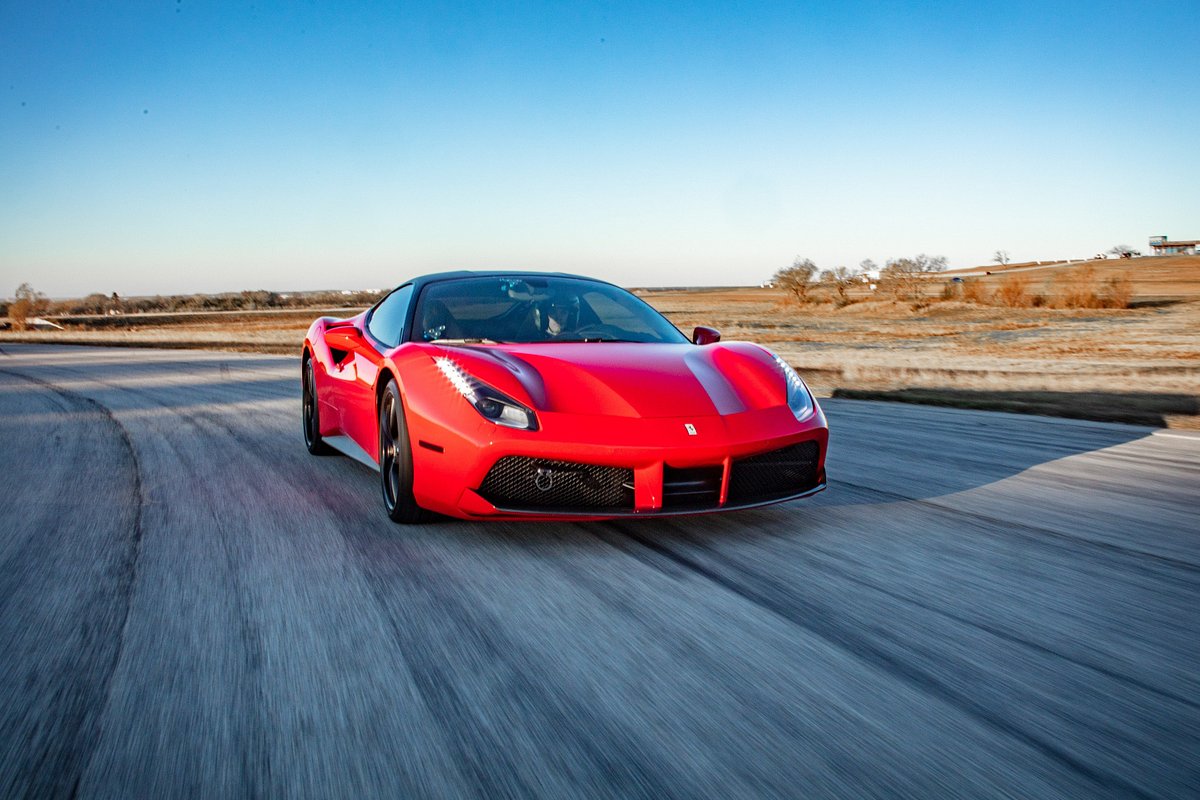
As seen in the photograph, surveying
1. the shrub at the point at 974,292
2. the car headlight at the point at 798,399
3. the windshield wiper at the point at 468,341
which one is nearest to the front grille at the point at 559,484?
the car headlight at the point at 798,399

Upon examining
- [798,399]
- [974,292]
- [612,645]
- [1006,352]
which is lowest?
[1006,352]

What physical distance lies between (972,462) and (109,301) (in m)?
127

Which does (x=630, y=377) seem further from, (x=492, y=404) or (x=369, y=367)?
(x=369, y=367)

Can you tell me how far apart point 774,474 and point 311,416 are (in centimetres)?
365

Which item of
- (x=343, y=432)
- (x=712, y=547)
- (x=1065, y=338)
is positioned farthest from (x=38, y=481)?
(x=1065, y=338)

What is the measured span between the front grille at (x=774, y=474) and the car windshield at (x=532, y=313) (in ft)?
3.94

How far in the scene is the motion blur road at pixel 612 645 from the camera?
192 centimetres

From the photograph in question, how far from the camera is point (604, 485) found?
354 centimetres

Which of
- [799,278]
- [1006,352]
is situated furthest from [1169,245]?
[1006,352]

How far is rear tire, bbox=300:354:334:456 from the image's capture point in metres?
6.11

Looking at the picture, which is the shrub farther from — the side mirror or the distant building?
the distant building

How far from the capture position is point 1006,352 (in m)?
16.3

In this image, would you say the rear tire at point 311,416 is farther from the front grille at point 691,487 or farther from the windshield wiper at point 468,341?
the front grille at point 691,487

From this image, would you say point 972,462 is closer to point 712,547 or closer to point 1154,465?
point 1154,465
